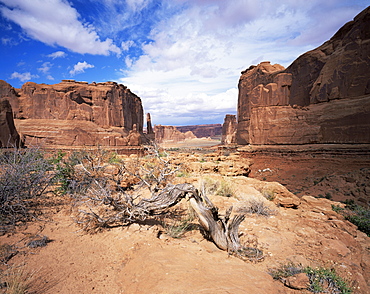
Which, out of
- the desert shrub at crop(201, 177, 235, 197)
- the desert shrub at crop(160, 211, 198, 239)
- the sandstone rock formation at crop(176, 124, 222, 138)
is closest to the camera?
the desert shrub at crop(160, 211, 198, 239)

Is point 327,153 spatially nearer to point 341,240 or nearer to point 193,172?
point 193,172

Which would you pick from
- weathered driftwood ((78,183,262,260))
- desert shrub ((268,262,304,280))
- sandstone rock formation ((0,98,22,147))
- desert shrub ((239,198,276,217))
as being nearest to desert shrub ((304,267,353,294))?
desert shrub ((268,262,304,280))

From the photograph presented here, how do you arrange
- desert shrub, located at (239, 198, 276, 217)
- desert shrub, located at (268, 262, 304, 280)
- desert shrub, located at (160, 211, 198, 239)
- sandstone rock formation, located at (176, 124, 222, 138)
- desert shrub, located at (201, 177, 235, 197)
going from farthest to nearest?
sandstone rock formation, located at (176, 124, 222, 138) < desert shrub, located at (201, 177, 235, 197) < desert shrub, located at (239, 198, 276, 217) < desert shrub, located at (160, 211, 198, 239) < desert shrub, located at (268, 262, 304, 280)

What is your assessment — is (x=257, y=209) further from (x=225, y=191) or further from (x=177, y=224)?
(x=177, y=224)

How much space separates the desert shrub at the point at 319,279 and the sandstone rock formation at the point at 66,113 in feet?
114

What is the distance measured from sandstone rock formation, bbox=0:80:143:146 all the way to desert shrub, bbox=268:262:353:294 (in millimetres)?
34884

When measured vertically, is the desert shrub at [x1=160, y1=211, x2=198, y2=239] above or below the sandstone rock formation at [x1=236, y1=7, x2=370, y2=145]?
below

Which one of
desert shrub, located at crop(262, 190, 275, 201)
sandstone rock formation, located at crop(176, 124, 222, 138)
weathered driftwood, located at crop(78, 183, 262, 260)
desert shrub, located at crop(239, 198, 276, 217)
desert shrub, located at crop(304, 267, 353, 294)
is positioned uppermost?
sandstone rock formation, located at crop(176, 124, 222, 138)

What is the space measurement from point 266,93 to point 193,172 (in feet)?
92.6

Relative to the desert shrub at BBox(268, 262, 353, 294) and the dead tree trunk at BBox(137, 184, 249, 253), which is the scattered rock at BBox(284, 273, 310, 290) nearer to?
the desert shrub at BBox(268, 262, 353, 294)

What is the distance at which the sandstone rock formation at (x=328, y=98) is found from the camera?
15328 millimetres

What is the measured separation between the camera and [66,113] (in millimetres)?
34656

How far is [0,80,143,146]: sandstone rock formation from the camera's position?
32.1 m

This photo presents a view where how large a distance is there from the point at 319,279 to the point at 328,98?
21385mm
